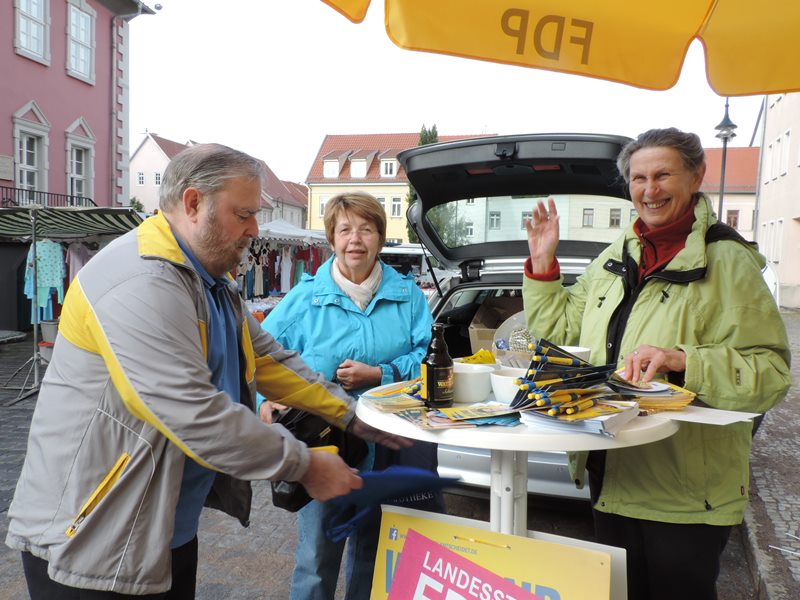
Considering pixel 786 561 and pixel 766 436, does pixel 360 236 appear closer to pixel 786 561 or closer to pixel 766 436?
pixel 786 561

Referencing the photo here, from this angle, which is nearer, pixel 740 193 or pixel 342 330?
pixel 342 330

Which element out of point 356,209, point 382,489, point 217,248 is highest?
point 356,209

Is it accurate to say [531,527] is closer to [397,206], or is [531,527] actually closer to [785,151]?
[785,151]

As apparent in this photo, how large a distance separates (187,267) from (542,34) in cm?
134

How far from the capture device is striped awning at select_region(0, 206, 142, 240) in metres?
6.96

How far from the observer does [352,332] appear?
2.47 meters

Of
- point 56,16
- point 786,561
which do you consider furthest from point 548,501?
point 56,16

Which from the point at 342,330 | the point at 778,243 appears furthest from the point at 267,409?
the point at 778,243

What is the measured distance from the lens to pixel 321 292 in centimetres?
250

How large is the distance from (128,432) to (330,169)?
173ft

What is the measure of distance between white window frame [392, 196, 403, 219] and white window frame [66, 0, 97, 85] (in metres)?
34.5

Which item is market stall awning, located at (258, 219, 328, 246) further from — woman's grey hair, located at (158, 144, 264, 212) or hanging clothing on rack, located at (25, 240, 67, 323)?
woman's grey hair, located at (158, 144, 264, 212)

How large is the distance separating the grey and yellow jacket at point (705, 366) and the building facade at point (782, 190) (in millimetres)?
19239

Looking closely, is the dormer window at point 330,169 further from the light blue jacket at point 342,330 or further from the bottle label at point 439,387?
the bottle label at point 439,387
